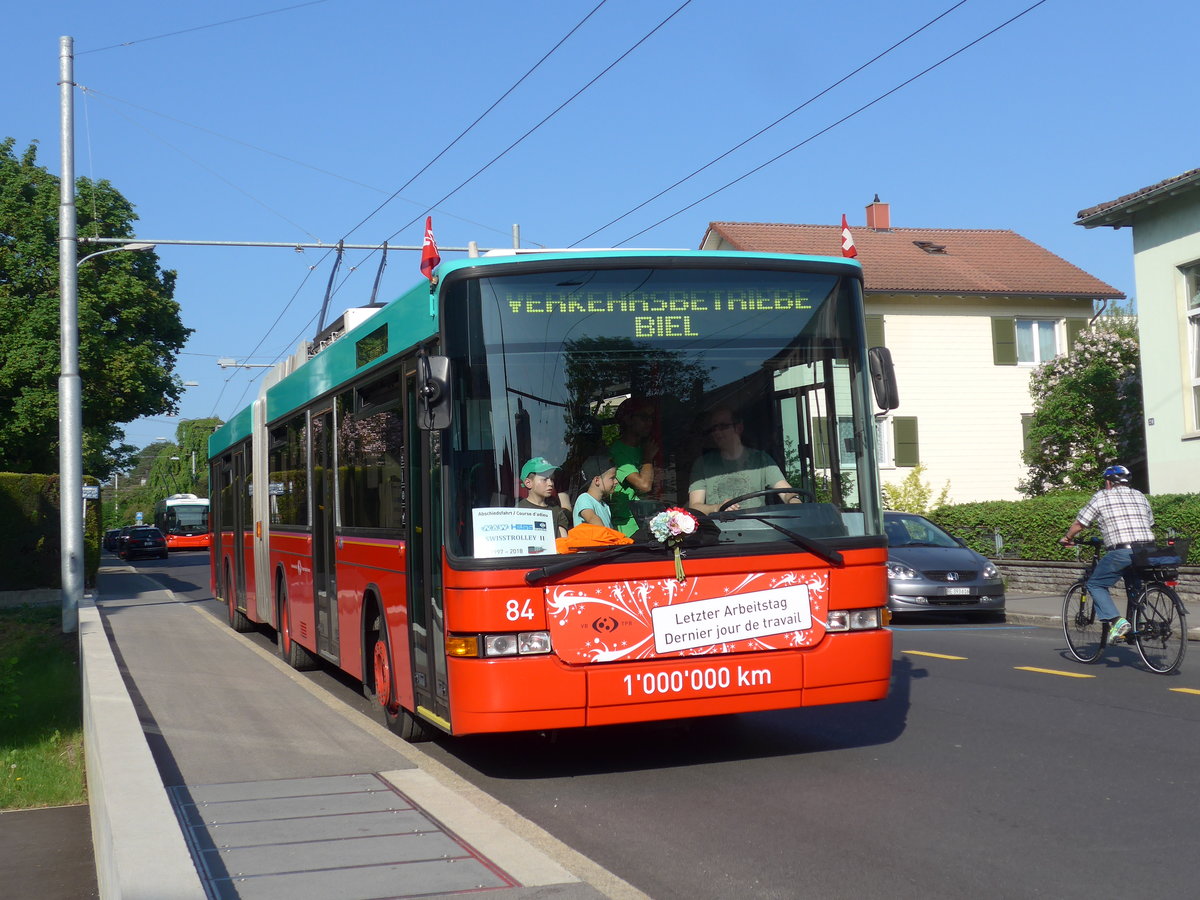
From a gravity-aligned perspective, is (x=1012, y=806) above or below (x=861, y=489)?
below

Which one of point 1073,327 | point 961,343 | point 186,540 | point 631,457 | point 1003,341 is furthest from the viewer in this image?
point 186,540

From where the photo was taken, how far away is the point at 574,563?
7.11 m

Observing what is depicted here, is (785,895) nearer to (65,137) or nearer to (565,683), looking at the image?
(565,683)

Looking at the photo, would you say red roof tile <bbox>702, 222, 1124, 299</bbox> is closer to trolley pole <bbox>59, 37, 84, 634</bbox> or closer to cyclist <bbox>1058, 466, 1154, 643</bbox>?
trolley pole <bbox>59, 37, 84, 634</bbox>

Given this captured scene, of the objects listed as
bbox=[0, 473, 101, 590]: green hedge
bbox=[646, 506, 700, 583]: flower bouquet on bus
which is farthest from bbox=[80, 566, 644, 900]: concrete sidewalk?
bbox=[0, 473, 101, 590]: green hedge

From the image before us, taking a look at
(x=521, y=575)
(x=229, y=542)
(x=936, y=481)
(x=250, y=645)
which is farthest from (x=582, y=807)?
(x=936, y=481)

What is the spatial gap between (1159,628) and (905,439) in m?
30.6

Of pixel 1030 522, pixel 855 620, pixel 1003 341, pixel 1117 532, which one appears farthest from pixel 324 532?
pixel 1003 341

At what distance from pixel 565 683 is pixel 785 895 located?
2.09m

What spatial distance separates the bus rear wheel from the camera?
9.00 meters

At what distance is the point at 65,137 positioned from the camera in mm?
21031

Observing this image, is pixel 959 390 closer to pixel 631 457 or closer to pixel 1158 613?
pixel 1158 613

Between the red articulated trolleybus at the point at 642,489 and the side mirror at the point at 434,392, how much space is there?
0.04 feet

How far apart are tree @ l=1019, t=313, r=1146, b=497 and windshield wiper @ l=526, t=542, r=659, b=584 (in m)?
28.8
